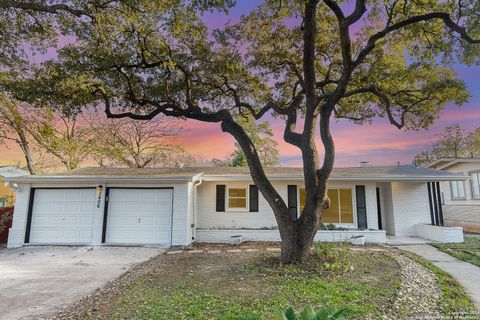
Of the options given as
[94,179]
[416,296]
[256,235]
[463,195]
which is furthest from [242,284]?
[463,195]

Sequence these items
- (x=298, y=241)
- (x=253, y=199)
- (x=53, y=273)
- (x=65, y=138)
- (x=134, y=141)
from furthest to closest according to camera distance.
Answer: (x=134, y=141) < (x=65, y=138) < (x=253, y=199) < (x=298, y=241) < (x=53, y=273)

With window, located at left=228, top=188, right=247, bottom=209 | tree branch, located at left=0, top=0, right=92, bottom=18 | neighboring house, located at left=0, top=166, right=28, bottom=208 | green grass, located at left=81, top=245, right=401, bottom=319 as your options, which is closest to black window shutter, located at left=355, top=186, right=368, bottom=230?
green grass, located at left=81, top=245, right=401, bottom=319

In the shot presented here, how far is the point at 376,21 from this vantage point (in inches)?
375

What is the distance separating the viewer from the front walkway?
5789 mm

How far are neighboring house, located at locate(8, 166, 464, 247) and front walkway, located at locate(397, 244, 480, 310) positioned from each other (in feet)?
6.09

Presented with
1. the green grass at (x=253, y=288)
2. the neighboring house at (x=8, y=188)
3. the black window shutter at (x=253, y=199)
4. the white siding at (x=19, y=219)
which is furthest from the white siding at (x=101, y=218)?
the neighboring house at (x=8, y=188)

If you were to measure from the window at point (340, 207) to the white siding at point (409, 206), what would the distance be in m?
2.03

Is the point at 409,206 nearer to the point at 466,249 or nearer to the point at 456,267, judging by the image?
A: the point at 466,249

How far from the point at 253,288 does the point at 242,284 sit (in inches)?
14.7

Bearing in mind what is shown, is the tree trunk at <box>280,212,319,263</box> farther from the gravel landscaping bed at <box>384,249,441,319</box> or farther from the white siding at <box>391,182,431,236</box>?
the white siding at <box>391,182,431,236</box>

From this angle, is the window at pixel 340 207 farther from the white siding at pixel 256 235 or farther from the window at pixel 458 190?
the window at pixel 458 190

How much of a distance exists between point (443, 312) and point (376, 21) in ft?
28.0

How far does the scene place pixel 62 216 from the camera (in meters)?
11.6

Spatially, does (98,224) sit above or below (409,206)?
below
